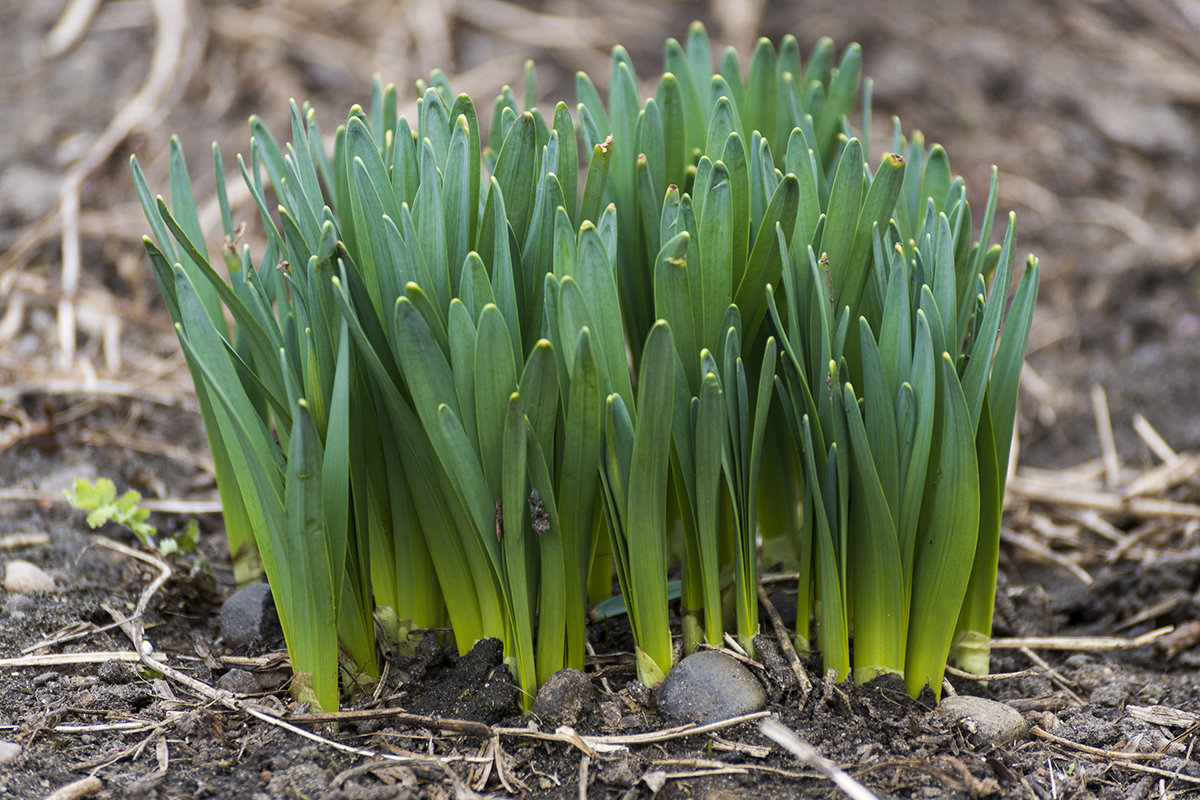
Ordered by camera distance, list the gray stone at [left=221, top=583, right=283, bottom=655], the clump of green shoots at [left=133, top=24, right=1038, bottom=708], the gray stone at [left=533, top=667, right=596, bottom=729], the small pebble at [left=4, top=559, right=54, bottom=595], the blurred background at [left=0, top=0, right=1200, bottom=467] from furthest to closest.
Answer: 1. the blurred background at [left=0, top=0, right=1200, bottom=467]
2. the small pebble at [left=4, top=559, right=54, bottom=595]
3. the gray stone at [left=221, top=583, right=283, bottom=655]
4. the gray stone at [left=533, top=667, right=596, bottom=729]
5. the clump of green shoots at [left=133, top=24, right=1038, bottom=708]


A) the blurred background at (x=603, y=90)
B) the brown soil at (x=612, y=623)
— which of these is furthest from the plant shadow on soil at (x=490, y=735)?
the blurred background at (x=603, y=90)

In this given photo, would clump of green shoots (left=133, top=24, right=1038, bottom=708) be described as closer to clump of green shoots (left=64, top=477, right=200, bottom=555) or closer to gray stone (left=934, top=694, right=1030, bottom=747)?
gray stone (left=934, top=694, right=1030, bottom=747)

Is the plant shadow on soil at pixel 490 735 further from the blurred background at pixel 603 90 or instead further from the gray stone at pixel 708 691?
the blurred background at pixel 603 90

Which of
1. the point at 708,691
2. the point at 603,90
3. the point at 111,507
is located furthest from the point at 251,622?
the point at 603,90

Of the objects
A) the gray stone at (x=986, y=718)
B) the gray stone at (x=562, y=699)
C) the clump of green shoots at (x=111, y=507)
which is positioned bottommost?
the gray stone at (x=986, y=718)

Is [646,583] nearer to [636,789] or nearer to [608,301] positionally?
[636,789]

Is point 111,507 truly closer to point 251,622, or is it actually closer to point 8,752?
point 251,622

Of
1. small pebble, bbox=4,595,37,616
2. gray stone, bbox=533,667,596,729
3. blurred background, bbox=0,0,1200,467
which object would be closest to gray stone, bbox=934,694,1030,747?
gray stone, bbox=533,667,596,729

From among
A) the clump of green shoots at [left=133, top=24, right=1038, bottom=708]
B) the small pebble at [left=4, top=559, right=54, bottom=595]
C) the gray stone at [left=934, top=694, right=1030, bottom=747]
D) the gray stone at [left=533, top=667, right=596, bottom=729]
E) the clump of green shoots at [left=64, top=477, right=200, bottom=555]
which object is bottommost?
the gray stone at [left=934, top=694, right=1030, bottom=747]
